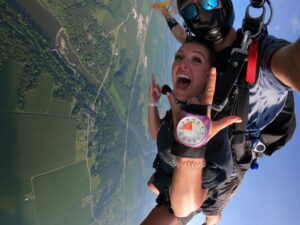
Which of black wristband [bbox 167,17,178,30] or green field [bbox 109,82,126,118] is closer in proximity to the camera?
black wristband [bbox 167,17,178,30]

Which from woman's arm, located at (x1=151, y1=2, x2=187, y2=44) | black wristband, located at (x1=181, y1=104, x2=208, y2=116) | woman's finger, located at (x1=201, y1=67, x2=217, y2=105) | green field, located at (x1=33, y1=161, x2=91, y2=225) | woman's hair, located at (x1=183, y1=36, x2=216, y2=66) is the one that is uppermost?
woman's arm, located at (x1=151, y1=2, x2=187, y2=44)

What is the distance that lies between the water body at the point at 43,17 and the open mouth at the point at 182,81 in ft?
21.3

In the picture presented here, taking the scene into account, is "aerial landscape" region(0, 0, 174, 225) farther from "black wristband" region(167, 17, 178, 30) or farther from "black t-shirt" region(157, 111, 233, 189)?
"black t-shirt" region(157, 111, 233, 189)

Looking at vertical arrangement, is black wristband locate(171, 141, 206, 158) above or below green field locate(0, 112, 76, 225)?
above

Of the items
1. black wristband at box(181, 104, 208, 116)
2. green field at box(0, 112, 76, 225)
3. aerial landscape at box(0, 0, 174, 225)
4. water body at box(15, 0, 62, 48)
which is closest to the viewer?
black wristband at box(181, 104, 208, 116)

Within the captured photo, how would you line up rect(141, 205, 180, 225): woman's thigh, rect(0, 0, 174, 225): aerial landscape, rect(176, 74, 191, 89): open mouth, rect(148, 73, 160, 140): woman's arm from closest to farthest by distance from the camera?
rect(176, 74, 191, 89): open mouth → rect(141, 205, 180, 225): woman's thigh → rect(148, 73, 160, 140): woman's arm → rect(0, 0, 174, 225): aerial landscape

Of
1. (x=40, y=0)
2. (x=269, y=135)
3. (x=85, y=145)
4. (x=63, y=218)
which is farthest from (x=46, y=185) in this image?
(x=269, y=135)

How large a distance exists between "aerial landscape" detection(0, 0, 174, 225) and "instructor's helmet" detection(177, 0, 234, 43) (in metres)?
4.97

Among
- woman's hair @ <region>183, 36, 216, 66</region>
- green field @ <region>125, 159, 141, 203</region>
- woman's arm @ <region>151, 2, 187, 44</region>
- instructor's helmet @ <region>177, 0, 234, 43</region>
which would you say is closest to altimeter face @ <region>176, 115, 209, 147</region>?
woman's hair @ <region>183, 36, 216, 66</region>

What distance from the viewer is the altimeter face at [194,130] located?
32.6 inches

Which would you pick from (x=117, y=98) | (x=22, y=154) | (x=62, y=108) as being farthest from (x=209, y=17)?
(x=117, y=98)

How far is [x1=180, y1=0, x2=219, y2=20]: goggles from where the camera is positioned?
1.27 meters

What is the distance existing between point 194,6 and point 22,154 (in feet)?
19.3

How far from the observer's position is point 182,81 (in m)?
1.29
